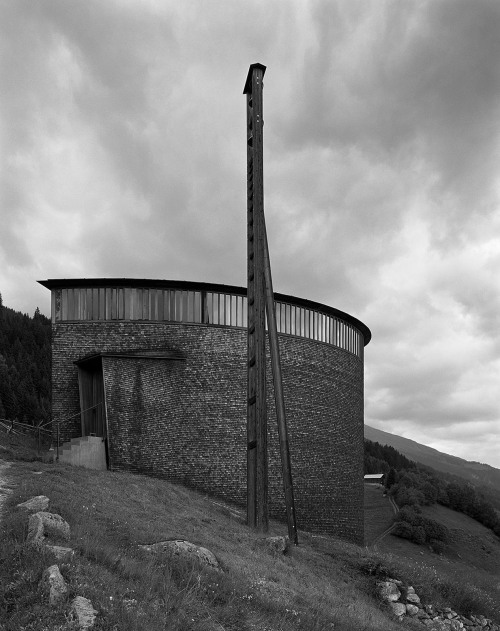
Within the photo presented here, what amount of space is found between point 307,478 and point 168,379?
7260 millimetres

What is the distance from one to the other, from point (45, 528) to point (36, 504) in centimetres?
252

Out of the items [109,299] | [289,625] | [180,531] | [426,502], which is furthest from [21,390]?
[289,625]

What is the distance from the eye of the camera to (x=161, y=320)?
25312 mm

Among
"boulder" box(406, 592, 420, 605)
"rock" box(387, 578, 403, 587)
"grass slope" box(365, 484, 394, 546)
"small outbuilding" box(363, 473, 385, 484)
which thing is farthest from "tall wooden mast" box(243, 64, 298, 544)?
"small outbuilding" box(363, 473, 385, 484)

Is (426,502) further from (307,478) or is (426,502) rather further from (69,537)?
(69,537)

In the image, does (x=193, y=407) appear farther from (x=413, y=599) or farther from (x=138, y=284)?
(x=413, y=599)

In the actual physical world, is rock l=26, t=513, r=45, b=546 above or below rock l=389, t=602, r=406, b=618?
above

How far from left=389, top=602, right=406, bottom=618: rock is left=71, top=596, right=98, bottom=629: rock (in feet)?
25.7

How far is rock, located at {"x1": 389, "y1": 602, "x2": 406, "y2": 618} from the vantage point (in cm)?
1260

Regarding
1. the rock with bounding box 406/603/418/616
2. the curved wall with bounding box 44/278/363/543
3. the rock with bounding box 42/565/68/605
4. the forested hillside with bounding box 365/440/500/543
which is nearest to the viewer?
the rock with bounding box 42/565/68/605

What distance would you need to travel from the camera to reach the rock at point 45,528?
870 centimetres

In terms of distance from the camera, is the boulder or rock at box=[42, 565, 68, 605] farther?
the boulder

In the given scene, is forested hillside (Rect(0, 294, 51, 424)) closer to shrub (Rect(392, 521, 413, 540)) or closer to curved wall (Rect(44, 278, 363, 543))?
shrub (Rect(392, 521, 413, 540))

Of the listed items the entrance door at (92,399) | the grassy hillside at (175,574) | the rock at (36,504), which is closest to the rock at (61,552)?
the grassy hillside at (175,574)
